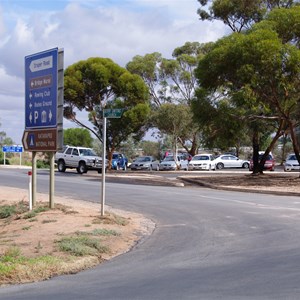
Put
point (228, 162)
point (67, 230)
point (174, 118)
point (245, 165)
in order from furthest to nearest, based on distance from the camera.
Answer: point (245, 165) → point (228, 162) → point (174, 118) → point (67, 230)

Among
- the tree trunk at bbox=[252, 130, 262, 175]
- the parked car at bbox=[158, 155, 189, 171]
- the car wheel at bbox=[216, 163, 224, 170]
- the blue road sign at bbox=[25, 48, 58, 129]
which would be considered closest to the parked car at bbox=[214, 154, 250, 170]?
the car wheel at bbox=[216, 163, 224, 170]

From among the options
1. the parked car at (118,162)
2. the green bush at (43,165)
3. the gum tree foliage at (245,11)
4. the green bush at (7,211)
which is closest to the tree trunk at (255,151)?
the gum tree foliage at (245,11)

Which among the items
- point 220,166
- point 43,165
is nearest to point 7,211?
point 220,166

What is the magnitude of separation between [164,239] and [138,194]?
10079mm

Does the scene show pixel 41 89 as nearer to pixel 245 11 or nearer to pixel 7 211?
pixel 7 211

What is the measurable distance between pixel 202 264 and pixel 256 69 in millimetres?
15977

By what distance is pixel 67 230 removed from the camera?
452 inches

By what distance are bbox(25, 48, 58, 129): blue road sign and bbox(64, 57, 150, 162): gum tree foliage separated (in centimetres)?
2358

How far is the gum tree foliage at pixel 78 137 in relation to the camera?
74312mm

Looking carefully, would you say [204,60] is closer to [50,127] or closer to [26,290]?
[50,127]

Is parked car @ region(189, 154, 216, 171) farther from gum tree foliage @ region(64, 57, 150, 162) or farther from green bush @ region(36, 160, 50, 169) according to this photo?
green bush @ region(36, 160, 50, 169)

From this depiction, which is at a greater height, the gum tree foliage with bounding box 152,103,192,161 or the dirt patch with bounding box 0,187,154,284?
the gum tree foliage with bounding box 152,103,192,161

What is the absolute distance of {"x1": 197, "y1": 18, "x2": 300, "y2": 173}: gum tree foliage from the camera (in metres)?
22.3

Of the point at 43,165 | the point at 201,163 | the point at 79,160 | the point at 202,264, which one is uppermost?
the point at 79,160
